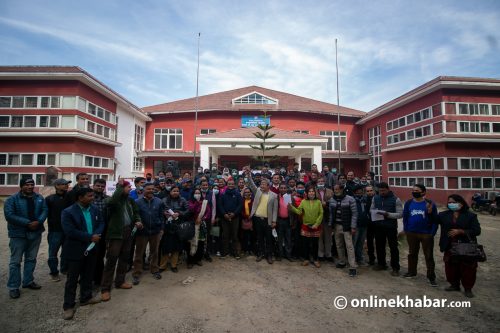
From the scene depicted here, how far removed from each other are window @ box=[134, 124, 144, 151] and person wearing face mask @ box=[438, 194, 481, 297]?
22650mm

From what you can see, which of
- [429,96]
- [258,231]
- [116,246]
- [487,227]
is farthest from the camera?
[429,96]

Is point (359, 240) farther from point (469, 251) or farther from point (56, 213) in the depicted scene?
point (56, 213)

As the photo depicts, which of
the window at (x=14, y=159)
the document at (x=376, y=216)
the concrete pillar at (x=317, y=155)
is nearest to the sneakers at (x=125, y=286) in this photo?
Answer: the document at (x=376, y=216)

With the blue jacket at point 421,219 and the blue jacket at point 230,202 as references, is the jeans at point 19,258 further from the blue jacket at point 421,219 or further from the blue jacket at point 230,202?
the blue jacket at point 421,219

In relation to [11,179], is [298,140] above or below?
above

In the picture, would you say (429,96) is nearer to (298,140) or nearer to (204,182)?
(298,140)

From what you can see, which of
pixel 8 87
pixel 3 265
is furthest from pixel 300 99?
pixel 3 265

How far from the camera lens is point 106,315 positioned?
341cm

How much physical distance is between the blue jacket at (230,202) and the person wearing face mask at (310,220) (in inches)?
45.8

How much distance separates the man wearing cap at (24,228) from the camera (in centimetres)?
382

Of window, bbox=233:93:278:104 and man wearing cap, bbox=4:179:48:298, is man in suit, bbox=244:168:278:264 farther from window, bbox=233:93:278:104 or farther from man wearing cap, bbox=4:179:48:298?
window, bbox=233:93:278:104

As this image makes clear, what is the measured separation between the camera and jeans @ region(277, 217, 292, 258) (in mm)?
5598

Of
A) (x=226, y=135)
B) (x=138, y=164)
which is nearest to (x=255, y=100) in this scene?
(x=226, y=135)

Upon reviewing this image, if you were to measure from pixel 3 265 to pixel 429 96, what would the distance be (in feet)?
72.4
